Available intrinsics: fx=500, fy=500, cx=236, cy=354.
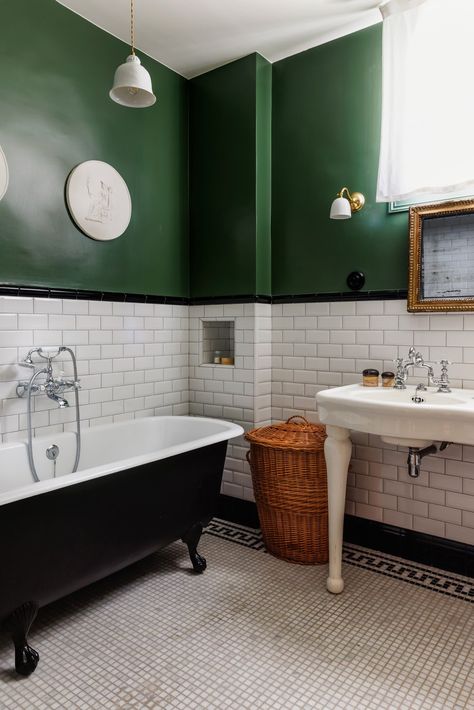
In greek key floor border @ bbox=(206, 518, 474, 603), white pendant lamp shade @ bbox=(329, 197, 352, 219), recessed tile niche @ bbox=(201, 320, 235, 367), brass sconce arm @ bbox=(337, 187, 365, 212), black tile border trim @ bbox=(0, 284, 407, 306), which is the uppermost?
brass sconce arm @ bbox=(337, 187, 365, 212)

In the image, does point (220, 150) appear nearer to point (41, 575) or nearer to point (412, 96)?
point (412, 96)

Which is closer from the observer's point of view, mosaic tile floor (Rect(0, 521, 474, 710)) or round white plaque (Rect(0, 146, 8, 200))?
mosaic tile floor (Rect(0, 521, 474, 710))

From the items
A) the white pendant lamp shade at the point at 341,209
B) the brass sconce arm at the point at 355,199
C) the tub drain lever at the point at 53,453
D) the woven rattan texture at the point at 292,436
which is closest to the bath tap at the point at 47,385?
the tub drain lever at the point at 53,453

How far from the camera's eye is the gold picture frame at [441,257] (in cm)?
257

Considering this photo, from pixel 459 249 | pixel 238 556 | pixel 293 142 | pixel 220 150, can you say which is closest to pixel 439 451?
pixel 459 249

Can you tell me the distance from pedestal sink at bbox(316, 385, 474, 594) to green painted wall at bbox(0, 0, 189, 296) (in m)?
1.57

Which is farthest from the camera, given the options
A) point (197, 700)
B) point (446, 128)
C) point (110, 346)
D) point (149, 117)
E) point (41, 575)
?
point (149, 117)

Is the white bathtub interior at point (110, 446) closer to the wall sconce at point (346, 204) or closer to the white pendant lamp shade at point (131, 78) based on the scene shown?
the wall sconce at point (346, 204)

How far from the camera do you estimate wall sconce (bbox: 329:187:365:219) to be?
9.01 feet

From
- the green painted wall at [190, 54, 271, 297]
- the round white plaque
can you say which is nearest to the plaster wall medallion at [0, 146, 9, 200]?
the round white plaque

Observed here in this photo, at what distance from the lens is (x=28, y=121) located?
2598 millimetres

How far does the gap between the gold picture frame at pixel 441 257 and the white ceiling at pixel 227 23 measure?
119 cm

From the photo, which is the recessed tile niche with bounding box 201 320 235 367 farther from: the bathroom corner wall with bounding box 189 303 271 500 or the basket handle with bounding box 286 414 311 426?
the basket handle with bounding box 286 414 311 426

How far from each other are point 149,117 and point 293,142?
957mm
